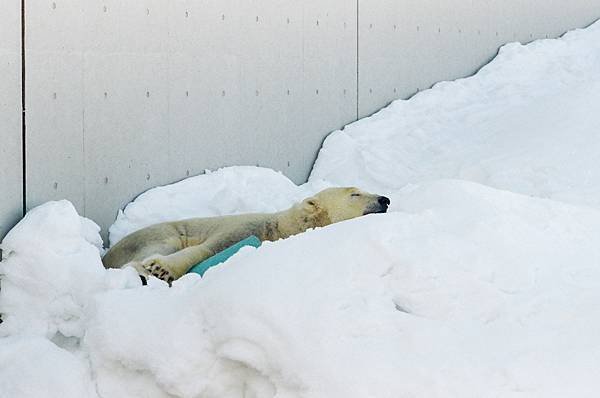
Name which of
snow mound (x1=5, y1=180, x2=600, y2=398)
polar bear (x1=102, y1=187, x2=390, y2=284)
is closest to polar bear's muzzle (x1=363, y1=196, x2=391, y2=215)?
polar bear (x1=102, y1=187, x2=390, y2=284)

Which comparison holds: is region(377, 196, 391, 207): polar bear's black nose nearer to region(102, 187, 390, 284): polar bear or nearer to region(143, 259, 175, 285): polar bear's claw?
region(102, 187, 390, 284): polar bear

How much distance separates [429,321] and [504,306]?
28 centimetres

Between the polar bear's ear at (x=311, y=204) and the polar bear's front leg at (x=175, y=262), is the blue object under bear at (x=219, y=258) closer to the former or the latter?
the polar bear's front leg at (x=175, y=262)

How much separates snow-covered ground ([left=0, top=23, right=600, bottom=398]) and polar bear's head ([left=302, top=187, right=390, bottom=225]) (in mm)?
1330

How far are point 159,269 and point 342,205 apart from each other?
1.27 metres

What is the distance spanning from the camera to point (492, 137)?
858 centimetres

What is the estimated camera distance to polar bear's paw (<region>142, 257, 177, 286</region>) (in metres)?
5.64

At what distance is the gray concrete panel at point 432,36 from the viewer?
899 cm

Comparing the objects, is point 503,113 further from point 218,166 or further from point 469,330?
point 469,330

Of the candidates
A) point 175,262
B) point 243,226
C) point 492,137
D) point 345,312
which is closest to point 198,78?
point 243,226

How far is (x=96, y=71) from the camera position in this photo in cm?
650

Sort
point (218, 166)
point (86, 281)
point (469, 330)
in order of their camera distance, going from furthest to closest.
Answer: point (218, 166)
point (86, 281)
point (469, 330)

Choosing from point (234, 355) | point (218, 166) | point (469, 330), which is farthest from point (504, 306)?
point (218, 166)

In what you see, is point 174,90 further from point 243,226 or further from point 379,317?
point 379,317
